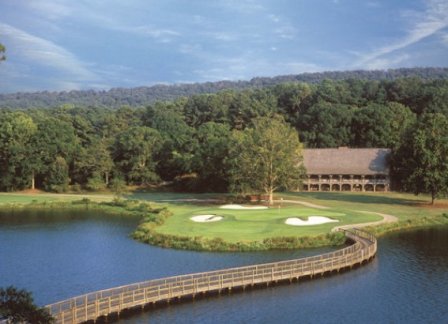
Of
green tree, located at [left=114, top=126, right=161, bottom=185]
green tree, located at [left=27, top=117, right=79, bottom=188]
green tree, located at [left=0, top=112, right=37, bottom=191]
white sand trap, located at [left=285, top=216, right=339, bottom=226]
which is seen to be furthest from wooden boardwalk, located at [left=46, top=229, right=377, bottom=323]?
green tree, located at [left=0, top=112, right=37, bottom=191]

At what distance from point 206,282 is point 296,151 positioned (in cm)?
4325

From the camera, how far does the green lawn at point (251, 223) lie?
52.8m

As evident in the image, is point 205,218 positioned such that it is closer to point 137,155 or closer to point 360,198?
point 360,198

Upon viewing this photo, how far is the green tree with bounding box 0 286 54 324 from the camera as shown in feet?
55.4

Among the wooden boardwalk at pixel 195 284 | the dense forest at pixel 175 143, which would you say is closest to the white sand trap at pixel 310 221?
the wooden boardwalk at pixel 195 284

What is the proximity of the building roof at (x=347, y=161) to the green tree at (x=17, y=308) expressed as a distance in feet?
260

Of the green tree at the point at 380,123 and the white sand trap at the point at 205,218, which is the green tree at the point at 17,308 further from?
the green tree at the point at 380,123

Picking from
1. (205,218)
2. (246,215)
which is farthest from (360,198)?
(205,218)

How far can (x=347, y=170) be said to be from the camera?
3625 inches

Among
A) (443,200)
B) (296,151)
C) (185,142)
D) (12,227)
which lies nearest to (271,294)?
(12,227)

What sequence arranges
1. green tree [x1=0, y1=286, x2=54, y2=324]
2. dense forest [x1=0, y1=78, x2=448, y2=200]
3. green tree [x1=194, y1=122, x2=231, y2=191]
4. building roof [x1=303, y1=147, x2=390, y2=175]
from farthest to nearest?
building roof [x1=303, y1=147, x2=390, y2=175] → dense forest [x1=0, y1=78, x2=448, y2=200] → green tree [x1=194, y1=122, x2=231, y2=191] → green tree [x1=0, y1=286, x2=54, y2=324]

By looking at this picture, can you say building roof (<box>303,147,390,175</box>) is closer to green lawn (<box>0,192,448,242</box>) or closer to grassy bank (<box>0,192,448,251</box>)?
green lawn (<box>0,192,448,242</box>)

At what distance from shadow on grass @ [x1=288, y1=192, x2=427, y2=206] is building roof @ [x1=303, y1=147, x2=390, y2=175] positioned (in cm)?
552

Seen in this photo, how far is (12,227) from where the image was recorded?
61750 mm
